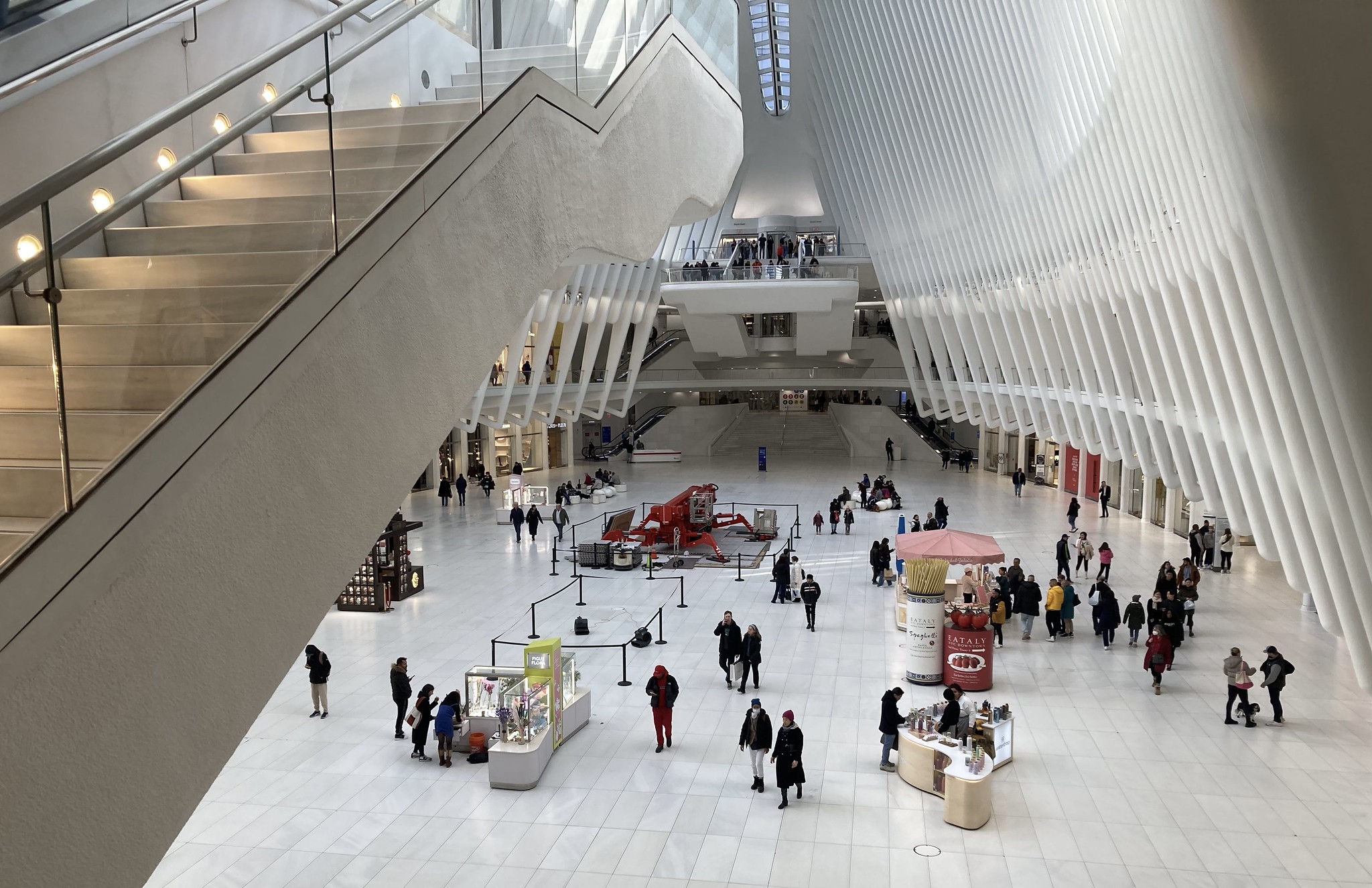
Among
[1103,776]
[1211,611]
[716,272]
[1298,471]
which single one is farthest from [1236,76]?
[716,272]

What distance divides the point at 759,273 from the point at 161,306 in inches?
1323

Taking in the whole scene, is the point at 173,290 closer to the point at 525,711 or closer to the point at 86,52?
the point at 86,52

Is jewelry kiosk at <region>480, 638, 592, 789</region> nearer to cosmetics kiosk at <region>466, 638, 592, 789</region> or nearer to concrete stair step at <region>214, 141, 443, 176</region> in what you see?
cosmetics kiosk at <region>466, 638, 592, 789</region>

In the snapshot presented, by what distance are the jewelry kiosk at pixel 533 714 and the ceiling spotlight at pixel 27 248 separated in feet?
27.3

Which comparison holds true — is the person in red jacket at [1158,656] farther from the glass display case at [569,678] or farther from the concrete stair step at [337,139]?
the concrete stair step at [337,139]

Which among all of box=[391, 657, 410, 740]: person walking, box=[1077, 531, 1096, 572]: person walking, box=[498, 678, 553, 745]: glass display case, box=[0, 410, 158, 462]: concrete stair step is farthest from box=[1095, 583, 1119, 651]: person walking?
box=[0, 410, 158, 462]: concrete stair step

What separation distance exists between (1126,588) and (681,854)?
46.6 ft

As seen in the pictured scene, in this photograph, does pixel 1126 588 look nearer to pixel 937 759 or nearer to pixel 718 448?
pixel 937 759

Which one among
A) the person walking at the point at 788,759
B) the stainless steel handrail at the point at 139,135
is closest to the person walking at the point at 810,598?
the person walking at the point at 788,759

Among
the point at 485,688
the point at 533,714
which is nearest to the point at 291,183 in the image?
the point at 533,714

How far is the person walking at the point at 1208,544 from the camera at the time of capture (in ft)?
70.6

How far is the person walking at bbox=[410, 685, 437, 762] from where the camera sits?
10.8 meters

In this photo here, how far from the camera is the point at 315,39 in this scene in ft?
14.1

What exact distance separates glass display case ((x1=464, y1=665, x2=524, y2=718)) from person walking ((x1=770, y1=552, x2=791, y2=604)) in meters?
7.60
